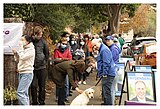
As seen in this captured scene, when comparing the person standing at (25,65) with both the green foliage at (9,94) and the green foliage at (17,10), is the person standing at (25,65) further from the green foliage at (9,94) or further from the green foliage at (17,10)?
the green foliage at (17,10)

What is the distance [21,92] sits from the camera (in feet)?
25.1

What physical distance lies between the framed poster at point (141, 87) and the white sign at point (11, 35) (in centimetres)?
299

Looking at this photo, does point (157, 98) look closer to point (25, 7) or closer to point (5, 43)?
point (5, 43)

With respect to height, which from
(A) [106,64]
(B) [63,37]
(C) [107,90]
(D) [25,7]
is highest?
(D) [25,7]

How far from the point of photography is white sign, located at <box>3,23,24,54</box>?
27.8 ft

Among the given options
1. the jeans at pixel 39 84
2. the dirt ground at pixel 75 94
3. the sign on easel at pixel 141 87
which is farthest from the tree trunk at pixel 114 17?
the sign on easel at pixel 141 87

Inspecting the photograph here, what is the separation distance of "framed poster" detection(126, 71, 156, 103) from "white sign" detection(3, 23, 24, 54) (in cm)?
299

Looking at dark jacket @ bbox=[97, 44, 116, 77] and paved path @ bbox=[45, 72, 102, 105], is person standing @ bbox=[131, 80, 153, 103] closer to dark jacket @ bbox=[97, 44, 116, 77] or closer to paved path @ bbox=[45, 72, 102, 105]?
dark jacket @ bbox=[97, 44, 116, 77]

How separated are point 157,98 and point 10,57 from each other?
3.99 metres

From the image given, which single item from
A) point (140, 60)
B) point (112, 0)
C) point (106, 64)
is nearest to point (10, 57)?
point (106, 64)

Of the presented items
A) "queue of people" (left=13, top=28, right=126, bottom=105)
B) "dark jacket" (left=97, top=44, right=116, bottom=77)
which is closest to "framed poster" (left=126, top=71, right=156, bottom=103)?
"dark jacket" (left=97, top=44, right=116, bottom=77)

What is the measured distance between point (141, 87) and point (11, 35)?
339 centimetres

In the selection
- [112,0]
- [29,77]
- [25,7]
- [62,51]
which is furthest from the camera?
[25,7]

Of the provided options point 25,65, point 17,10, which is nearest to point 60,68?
point 25,65
